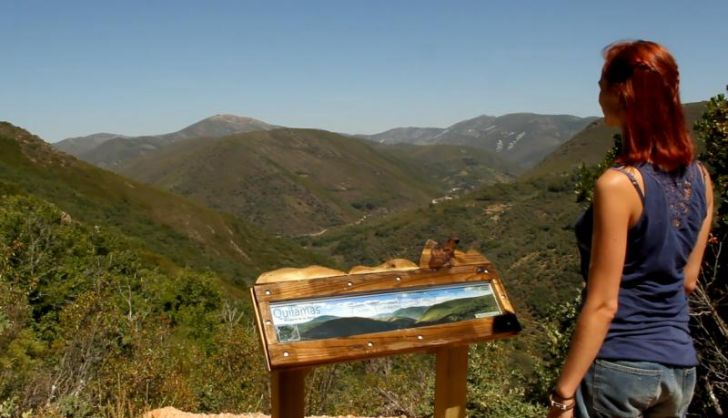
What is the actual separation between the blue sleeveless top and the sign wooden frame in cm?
106

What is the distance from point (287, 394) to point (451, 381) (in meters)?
0.89

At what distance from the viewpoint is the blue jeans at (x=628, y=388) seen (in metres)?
1.97

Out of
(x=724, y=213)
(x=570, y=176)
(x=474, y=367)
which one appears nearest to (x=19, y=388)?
(x=474, y=367)

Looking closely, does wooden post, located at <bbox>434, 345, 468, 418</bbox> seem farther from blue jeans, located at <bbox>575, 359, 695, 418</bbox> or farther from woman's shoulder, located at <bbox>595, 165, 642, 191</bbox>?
woman's shoulder, located at <bbox>595, 165, 642, 191</bbox>

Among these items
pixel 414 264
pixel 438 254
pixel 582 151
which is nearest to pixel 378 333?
pixel 414 264

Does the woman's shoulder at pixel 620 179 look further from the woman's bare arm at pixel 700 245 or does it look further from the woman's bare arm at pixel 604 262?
the woman's bare arm at pixel 700 245

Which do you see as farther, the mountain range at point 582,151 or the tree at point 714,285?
the mountain range at point 582,151

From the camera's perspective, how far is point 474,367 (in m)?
7.75

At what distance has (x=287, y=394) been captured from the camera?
9.26 ft

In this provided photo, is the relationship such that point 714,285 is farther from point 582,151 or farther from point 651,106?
point 582,151

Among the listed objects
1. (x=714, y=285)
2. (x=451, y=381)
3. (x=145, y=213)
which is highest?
(x=451, y=381)

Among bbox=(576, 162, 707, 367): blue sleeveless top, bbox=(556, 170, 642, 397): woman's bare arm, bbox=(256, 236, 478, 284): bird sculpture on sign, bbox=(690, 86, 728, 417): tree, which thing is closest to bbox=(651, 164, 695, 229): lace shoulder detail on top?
bbox=(576, 162, 707, 367): blue sleeveless top

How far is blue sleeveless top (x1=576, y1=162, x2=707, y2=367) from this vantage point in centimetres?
193

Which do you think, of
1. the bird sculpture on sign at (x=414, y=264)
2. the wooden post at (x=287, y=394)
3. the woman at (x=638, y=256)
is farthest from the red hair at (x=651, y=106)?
Result: the wooden post at (x=287, y=394)
